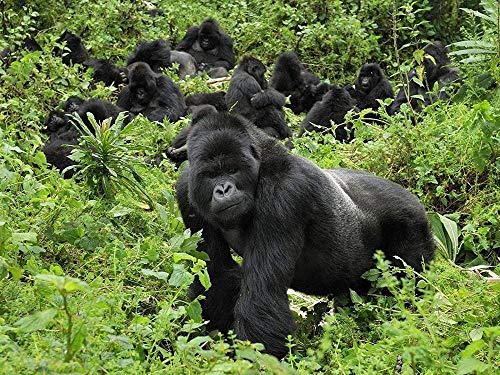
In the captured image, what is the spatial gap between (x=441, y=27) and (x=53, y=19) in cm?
512

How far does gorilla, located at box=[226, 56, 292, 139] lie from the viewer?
883 centimetres

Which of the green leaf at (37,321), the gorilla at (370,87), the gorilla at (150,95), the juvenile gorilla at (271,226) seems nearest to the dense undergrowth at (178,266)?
the green leaf at (37,321)

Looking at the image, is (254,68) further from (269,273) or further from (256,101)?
(269,273)

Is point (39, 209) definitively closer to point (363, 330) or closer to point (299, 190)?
point (299, 190)

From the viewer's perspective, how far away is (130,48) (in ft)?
36.6

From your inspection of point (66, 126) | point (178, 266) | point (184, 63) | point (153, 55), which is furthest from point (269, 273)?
point (184, 63)

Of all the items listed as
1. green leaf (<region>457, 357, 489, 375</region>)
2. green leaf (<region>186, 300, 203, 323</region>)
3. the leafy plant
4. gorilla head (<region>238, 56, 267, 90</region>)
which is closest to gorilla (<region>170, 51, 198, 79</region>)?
gorilla head (<region>238, 56, 267, 90</region>)

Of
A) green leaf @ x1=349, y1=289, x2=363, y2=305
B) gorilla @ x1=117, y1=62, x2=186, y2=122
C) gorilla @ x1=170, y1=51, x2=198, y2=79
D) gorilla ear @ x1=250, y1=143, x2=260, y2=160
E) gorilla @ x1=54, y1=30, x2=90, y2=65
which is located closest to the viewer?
gorilla ear @ x1=250, y1=143, x2=260, y2=160

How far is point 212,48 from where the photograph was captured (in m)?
11.4

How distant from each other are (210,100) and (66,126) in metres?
1.89

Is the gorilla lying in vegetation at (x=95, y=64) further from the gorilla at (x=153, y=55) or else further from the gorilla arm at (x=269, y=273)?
the gorilla arm at (x=269, y=273)

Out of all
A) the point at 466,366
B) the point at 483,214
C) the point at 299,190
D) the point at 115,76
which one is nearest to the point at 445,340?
the point at 466,366

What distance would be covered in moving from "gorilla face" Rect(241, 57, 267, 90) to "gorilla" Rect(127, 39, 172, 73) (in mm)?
1350

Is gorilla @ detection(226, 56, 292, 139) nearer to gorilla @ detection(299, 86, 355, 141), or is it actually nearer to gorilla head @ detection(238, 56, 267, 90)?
gorilla head @ detection(238, 56, 267, 90)
